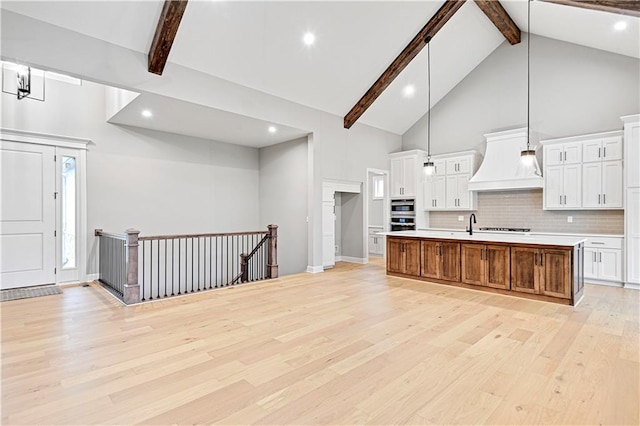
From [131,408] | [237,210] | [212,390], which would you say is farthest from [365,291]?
[237,210]

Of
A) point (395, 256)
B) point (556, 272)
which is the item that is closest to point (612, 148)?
point (556, 272)

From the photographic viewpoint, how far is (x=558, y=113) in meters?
6.71

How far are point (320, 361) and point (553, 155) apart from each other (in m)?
6.20

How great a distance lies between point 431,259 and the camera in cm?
595

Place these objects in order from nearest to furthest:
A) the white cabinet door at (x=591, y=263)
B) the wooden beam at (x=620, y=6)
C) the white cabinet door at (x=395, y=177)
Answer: the wooden beam at (x=620, y=6)
the white cabinet door at (x=591, y=263)
the white cabinet door at (x=395, y=177)

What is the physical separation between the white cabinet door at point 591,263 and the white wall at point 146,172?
693 cm

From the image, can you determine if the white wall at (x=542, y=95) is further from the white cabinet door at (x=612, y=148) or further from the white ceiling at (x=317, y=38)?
the white cabinet door at (x=612, y=148)

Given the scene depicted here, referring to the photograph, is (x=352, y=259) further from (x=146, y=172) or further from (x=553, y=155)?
(x=146, y=172)

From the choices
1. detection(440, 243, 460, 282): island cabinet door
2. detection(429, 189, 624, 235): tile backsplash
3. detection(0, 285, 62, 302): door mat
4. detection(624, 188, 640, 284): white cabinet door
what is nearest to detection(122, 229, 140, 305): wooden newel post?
detection(0, 285, 62, 302): door mat

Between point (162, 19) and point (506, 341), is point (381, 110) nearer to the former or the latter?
point (162, 19)

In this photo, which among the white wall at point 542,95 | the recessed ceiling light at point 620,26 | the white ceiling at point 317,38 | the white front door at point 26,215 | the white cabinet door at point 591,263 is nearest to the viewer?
the white ceiling at point 317,38

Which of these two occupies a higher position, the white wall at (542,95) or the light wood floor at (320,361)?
the white wall at (542,95)

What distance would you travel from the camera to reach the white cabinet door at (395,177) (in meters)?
8.78

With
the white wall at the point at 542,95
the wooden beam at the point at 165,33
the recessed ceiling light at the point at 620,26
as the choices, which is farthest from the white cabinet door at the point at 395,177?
the wooden beam at the point at 165,33
